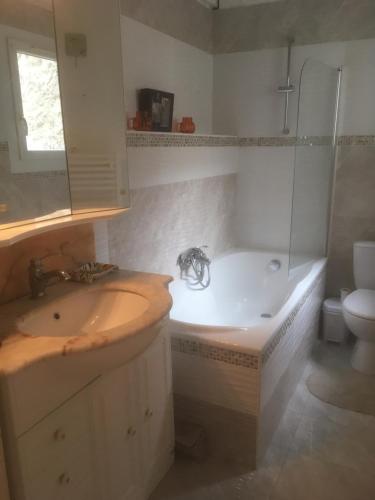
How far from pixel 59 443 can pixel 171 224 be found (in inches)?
63.6

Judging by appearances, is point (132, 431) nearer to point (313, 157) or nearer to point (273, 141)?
point (313, 157)

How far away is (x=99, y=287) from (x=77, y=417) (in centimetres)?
53

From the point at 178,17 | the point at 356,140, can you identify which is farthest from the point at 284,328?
the point at 178,17

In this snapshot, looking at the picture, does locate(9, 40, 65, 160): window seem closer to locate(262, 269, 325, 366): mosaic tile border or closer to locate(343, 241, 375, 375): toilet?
locate(262, 269, 325, 366): mosaic tile border

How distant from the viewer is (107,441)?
1.50 metres

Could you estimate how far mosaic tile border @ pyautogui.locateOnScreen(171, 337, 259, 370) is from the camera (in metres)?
1.86

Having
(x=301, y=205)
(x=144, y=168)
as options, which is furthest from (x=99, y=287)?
(x=301, y=205)

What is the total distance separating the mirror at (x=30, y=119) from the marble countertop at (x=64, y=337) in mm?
301

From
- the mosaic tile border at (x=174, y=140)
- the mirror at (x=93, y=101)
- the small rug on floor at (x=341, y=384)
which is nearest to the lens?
the mirror at (x=93, y=101)

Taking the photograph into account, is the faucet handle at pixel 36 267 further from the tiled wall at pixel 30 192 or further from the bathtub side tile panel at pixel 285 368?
the bathtub side tile panel at pixel 285 368

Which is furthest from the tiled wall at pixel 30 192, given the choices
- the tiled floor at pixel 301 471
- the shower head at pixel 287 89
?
the shower head at pixel 287 89

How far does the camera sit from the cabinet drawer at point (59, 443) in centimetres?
119

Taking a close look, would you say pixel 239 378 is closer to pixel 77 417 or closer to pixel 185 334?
pixel 185 334

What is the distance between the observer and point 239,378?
74.7 inches
